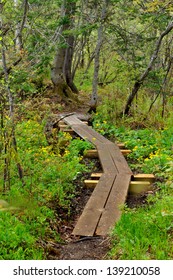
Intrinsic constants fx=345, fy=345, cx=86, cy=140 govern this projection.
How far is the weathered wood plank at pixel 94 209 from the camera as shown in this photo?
15.4ft

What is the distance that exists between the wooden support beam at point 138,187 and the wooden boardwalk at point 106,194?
0.12m

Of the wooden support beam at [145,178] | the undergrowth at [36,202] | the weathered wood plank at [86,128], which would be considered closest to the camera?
the undergrowth at [36,202]

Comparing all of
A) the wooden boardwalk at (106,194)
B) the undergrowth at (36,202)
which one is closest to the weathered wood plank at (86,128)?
the wooden boardwalk at (106,194)

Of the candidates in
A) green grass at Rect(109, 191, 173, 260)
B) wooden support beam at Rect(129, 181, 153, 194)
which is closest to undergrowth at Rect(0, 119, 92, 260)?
green grass at Rect(109, 191, 173, 260)

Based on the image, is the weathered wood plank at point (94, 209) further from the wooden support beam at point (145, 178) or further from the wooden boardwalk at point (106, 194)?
the wooden support beam at point (145, 178)

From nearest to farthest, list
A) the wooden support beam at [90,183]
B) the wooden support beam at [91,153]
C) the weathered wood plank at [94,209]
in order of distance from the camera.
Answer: the weathered wood plank at [94,209] → the wooden support beam at [90,183] → the wooden support beam at [91,153]

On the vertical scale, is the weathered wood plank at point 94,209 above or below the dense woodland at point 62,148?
below

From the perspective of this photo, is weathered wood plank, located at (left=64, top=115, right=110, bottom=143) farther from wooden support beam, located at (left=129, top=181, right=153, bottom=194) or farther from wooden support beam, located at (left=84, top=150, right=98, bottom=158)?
wooden support beam, located at (left=129, top=181, right=153, bottom=194)

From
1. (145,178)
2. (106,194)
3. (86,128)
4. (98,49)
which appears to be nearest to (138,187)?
(145,178)

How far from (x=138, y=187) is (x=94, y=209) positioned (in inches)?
57.1

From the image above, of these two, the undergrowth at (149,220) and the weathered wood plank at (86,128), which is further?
the weathered wood plank at (86,128)

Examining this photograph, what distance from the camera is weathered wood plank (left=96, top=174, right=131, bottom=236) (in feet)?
15.5

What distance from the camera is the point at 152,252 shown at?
12.4 feet
